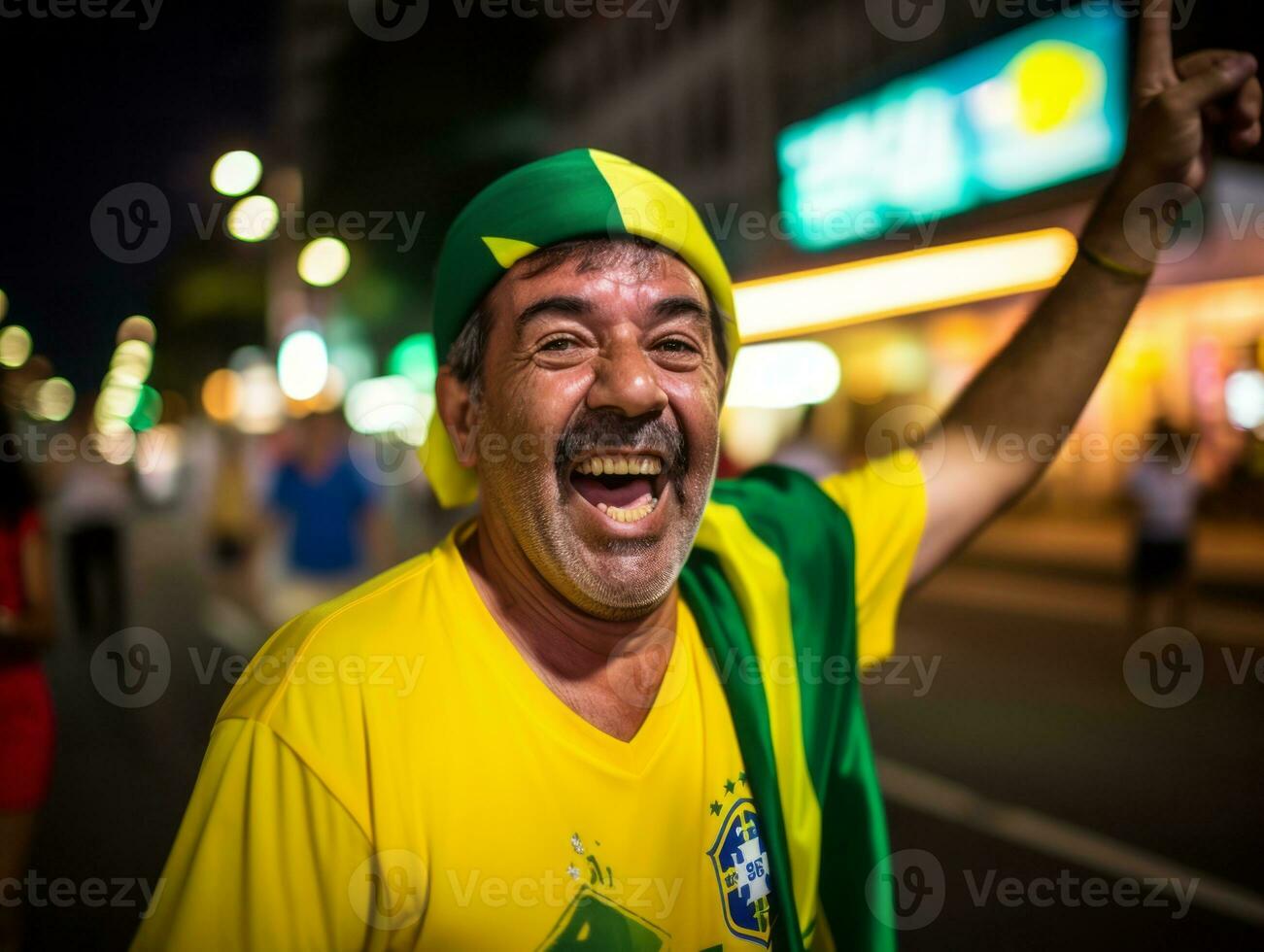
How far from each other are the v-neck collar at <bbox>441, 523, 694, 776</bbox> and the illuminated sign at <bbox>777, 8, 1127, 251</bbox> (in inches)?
438

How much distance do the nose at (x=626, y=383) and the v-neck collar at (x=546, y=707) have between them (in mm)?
369

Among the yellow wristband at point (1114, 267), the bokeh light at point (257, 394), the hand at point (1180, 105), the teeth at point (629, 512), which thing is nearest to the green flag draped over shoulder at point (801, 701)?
the teeth at point (629, 512)

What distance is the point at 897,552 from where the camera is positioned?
6.49 ft

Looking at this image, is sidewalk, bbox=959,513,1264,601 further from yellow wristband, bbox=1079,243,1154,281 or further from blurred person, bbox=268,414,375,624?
yellow wristband, bbox=1079,243,1154,281

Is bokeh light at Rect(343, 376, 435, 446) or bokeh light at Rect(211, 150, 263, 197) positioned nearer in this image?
bokeh light at Rect(211, 150, 263, 197)

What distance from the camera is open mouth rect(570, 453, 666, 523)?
1569 mm

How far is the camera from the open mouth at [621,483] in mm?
1569

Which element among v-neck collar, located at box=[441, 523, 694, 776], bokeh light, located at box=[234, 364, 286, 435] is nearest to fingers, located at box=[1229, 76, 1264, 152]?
A: v-neck collar, located at box=[441, 523, 694, 776]

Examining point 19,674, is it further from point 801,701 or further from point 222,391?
point 222,391

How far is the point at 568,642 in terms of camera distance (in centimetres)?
160

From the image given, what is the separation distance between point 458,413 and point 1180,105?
4.95ft

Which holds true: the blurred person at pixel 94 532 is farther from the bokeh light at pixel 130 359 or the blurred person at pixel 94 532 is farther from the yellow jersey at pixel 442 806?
the yellow jersey at pixel 442 806

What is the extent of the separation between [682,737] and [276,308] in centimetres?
2334

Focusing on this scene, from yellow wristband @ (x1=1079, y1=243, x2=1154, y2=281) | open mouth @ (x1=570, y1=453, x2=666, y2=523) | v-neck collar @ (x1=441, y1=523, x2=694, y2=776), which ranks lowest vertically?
v-neck collar @ (x1=441, y1=523, x2=694, y2=776)
